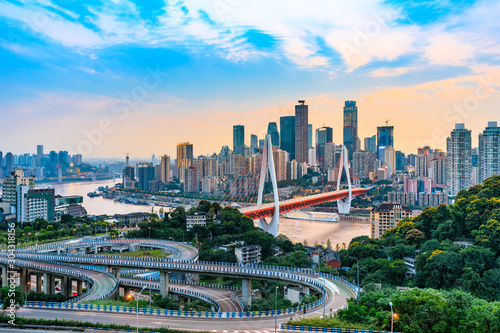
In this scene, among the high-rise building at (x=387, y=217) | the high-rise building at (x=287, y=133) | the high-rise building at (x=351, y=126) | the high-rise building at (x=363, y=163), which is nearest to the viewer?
the high-rise building at (x=387, y=217)

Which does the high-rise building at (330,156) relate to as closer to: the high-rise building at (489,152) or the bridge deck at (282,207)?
the high-rise building at (489,152)

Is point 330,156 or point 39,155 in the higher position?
point 330,156

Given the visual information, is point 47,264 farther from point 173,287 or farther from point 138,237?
point 138,237

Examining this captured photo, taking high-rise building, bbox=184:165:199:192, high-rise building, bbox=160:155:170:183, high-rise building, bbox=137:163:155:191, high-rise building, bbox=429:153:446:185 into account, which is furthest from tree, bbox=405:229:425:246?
high-rise building, bbox=160:155:170:183

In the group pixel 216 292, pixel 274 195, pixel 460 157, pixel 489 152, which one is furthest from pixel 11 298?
pixel 460 157

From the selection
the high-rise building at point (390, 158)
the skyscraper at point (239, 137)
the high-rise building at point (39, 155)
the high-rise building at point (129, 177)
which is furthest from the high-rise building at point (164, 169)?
the high-rise building at point (390, 158)

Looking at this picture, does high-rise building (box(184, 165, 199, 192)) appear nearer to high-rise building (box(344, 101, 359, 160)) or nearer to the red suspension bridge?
the red suspension bridge

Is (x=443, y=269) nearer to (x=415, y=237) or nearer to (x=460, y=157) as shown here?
(x=415, y=237)

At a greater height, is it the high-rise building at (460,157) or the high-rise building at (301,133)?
the high-rise building at (301,133)
